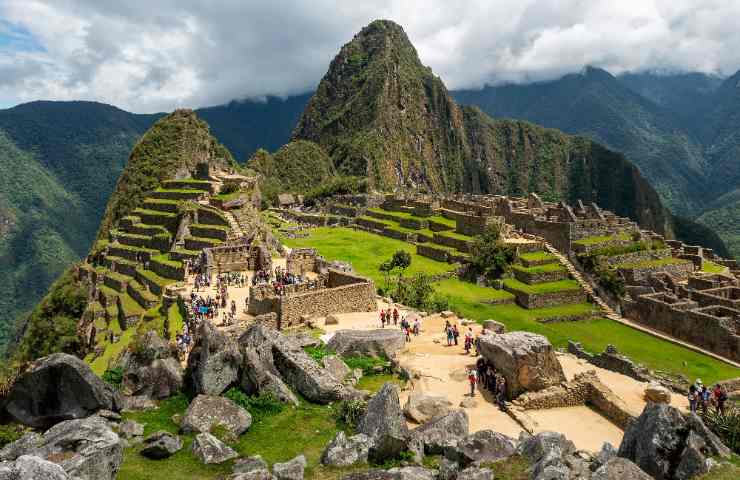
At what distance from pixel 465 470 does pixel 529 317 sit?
31.8 m

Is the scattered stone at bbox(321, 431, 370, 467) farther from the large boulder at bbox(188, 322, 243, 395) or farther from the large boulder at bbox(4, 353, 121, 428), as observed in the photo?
the large boulder at bbox(4, 353, 121, 428)

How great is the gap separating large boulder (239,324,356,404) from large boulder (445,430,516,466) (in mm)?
3447

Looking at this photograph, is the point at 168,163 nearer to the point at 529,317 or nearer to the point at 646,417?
the point at 529,317

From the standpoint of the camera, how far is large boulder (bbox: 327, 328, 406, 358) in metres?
17.0

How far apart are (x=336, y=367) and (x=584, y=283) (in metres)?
34.7

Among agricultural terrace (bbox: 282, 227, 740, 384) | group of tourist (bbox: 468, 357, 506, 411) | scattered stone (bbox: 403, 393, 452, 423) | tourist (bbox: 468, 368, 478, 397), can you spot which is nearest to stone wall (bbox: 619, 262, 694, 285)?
agricultural terrace (bbox: 282, 227, 740, 384)

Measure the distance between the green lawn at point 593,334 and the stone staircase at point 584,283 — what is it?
91 centimetres

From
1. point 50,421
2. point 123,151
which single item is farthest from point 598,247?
point 123,151

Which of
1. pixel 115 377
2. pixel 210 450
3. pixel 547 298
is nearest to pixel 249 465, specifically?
pixel 210 450

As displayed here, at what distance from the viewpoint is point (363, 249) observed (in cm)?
5353

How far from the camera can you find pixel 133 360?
14.4m

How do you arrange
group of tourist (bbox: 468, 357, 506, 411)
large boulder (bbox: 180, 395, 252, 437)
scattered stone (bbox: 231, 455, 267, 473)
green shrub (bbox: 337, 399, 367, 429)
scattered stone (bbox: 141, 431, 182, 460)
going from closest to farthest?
scattered stone (bbox: 231, 455, 267, 473), scattered stone (bbox: 141, 431, 182, 460), large boulder (bbox: 180, 395, 252, 437), green shrub (bbox: 337, 399, 367, 429), group of tourist (bbox: 468, 357, 506, 411)

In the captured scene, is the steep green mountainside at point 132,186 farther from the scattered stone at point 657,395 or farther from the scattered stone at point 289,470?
the scattered stone at point 657,395

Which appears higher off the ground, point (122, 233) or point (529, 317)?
point (122, 233)
